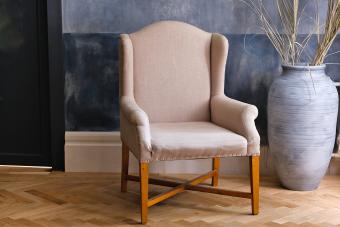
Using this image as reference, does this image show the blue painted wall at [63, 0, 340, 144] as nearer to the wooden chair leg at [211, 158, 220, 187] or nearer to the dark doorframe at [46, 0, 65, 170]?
the dark doorframe at [46, 0, 65, 170]

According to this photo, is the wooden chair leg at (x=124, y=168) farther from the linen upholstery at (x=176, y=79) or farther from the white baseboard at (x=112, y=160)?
the white baseboard at (x=112, y=160)

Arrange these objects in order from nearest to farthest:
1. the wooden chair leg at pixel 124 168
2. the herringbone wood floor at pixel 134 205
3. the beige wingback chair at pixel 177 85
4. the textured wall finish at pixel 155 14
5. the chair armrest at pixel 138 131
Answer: the chair armrest at pixel 138 131
the herringbone wood floor at pixel 134 205
the beige wingback chair at pixel 177 85
the wooden chair leg at pixel 124 168
the textured wall finish at pixel 155 14

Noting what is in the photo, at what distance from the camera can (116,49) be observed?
4137 millimetres

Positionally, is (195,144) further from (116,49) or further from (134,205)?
(116,49)

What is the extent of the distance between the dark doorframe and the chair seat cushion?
1024mm

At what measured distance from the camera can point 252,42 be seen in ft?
13.4

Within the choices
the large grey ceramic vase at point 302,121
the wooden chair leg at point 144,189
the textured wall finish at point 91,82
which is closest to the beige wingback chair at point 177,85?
the wooden chair leg at point 144,189

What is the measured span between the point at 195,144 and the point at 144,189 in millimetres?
350

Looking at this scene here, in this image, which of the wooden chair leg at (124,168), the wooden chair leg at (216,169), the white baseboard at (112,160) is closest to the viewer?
the wooden chair leg at (124,168)

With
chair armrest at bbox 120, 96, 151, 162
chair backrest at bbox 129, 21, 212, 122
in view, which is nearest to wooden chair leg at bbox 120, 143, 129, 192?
chair backrest at bbox 129, 21, 212, 122

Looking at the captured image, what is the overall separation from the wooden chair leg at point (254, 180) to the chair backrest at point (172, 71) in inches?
21.7

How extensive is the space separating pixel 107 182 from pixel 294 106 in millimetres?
1265

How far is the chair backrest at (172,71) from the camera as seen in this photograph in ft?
12.2

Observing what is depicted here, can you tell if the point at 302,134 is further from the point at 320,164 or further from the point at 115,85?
the point at 115,85
